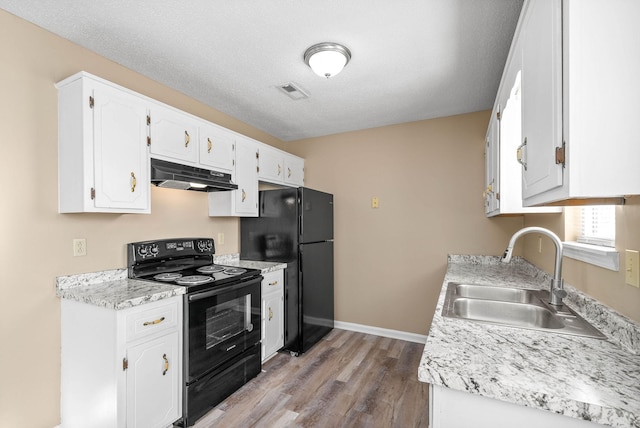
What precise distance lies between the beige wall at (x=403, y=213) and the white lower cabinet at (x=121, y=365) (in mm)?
2217

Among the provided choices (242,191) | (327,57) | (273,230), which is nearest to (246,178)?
(242,191)

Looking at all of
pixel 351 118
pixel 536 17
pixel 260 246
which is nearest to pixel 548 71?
pixel 536 17

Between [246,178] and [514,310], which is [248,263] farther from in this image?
[514,310]

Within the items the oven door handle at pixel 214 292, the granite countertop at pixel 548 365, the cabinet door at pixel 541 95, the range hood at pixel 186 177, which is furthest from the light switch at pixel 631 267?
the range hood at pixel 186 177

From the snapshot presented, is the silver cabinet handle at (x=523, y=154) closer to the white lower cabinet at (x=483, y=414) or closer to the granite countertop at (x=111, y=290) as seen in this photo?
the white lower cabinet at (x=483, y=414)

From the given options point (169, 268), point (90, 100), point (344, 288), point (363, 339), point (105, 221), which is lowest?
point (363, 339)

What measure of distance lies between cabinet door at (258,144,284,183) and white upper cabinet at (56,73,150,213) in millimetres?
1285

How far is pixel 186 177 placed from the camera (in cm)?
226

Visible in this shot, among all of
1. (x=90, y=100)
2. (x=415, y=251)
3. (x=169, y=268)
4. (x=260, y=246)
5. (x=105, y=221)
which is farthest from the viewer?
(x=415, y=251)

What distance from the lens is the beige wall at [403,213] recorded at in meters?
3.18

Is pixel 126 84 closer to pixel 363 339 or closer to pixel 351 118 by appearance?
pixel 351 118

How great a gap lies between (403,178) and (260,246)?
176 centimetres

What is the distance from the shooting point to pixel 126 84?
2264 millimetres

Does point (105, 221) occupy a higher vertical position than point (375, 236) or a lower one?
higher
